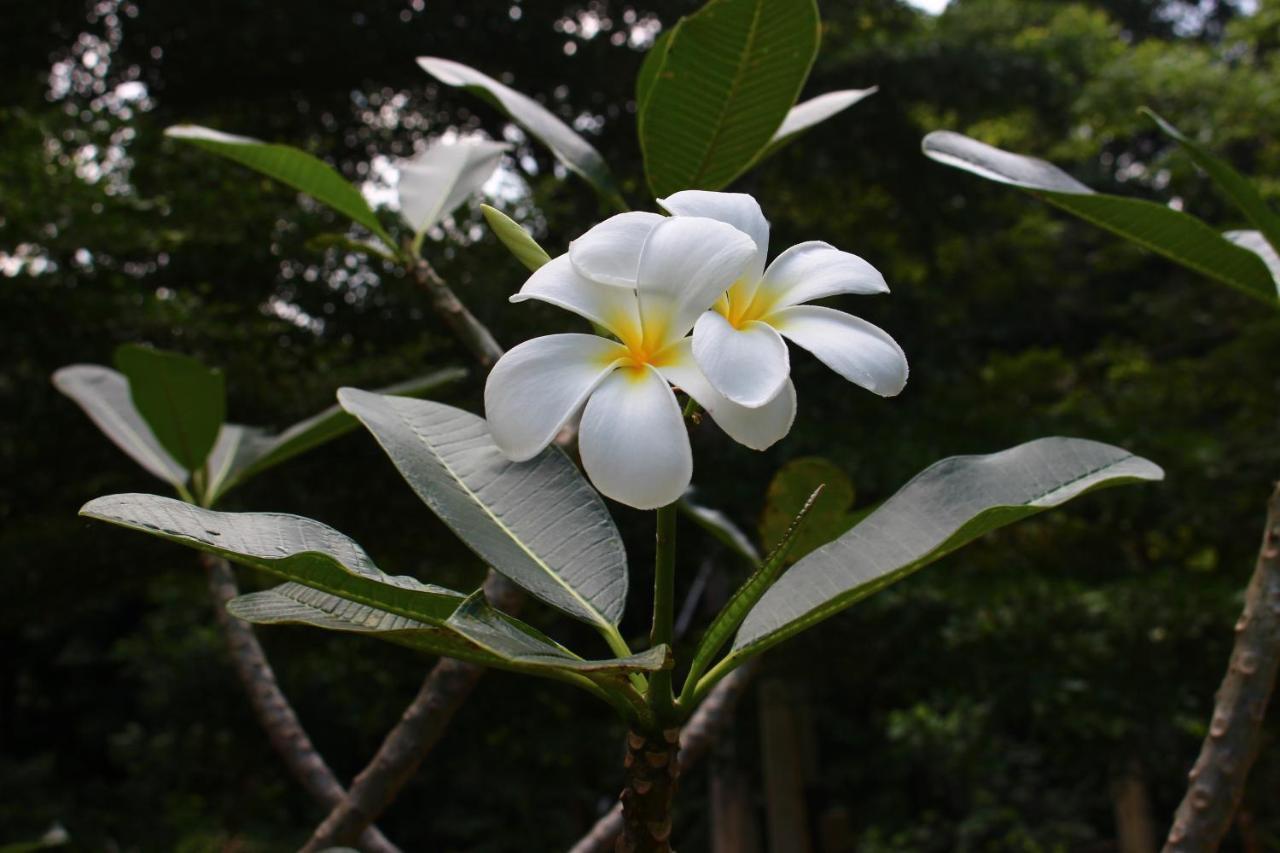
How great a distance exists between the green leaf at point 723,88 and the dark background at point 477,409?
4.49 feet

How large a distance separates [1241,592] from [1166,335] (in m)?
2.25

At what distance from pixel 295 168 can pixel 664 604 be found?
47 centimetres

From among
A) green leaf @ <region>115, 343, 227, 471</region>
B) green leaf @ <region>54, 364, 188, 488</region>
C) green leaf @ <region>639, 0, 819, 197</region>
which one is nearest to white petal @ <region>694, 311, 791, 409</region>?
green leaf @ <region>639, 0, 819, 197</region>

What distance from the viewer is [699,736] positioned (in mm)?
778

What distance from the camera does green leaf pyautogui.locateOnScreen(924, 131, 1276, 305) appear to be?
0.58m

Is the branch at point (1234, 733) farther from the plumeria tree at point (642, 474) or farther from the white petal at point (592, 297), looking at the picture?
the white petal at point (592, 297)

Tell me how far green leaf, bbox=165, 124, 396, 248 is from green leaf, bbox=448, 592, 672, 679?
1.36 feet

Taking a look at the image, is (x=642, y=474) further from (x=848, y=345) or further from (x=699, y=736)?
(x=699, y=736)

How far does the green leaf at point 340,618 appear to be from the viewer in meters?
0.35

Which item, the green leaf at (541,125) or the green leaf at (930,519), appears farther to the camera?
the green leaf at (541,125)

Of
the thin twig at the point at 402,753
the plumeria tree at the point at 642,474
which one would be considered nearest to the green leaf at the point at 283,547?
the plumeria tree at the point at 642,474

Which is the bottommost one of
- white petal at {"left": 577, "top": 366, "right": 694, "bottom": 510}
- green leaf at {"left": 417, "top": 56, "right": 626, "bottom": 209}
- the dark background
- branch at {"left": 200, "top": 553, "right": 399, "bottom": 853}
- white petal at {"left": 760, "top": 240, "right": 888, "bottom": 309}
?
the dark background

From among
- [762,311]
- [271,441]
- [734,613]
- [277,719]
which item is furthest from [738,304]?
[271,441]

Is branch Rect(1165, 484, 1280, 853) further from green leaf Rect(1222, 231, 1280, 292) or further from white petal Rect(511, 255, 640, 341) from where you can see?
white petal Rect(511, 255, 640, 341)
